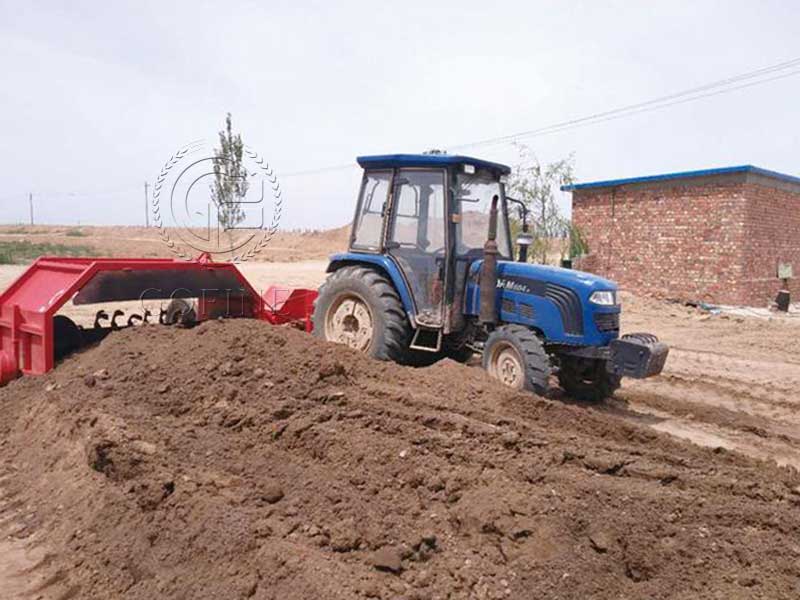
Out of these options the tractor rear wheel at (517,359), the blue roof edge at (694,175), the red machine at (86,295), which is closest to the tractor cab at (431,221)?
the tractor rear wheel at (517,359)

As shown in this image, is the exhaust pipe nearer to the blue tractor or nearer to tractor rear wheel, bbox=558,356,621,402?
the blue tractor

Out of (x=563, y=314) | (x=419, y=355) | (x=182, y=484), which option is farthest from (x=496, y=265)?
(x=182, y=484)

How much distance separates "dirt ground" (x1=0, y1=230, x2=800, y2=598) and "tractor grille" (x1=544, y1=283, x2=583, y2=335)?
3.30 feet

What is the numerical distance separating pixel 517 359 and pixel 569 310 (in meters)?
0.66

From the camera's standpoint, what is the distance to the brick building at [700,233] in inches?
601

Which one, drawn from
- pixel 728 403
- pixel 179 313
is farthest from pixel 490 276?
pixel 179 313

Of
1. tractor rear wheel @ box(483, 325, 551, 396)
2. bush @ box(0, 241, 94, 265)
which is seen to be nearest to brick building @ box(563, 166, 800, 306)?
tractor rear wheel @ box(483, 325, 551, 396)

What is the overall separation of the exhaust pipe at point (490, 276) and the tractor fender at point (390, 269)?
0.73 meters

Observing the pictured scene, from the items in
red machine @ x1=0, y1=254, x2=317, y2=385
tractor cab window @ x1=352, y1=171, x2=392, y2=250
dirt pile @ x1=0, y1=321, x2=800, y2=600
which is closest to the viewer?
dirt pile @ x1=0, y1=321, x2=800, y2=600

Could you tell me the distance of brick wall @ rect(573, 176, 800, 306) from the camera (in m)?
15.3

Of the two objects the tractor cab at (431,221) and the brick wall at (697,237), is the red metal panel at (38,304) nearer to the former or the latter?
the tractor cab at (431,221)

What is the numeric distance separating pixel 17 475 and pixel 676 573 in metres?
4.30

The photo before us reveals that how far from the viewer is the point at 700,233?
51.8 feet

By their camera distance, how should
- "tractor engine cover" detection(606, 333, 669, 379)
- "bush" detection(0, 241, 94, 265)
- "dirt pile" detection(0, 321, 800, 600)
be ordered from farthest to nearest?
"bush" detection(0, 241, 94, 265)
"tractor engine cover" detection(606, 333, 669, 379)
"dirt pile" detection(0, 321, 800, 600)
